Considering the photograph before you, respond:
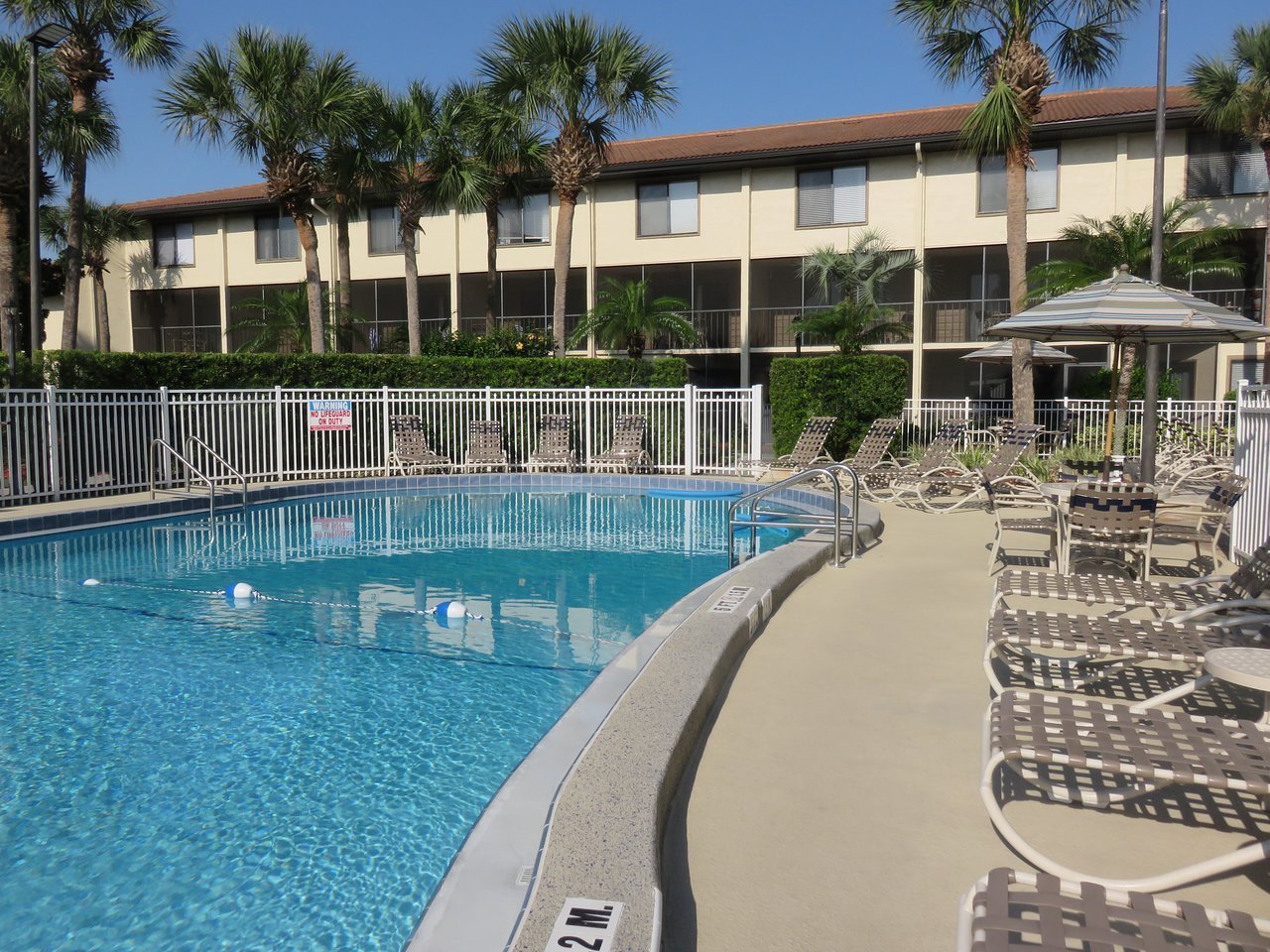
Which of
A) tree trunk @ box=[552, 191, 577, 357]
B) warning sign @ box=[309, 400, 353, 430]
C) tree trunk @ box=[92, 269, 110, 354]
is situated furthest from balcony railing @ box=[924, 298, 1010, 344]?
tree trunk @ box=[92, 269, 110, 354]

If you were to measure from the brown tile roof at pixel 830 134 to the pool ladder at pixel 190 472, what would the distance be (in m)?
14.4

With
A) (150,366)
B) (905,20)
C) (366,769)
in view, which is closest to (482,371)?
(150,366)

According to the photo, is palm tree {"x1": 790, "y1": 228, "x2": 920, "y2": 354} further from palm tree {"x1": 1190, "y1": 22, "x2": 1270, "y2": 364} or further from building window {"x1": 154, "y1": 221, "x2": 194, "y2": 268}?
building window {"x1": 154, "y1": 221, "x2": 194, "y2": 268}

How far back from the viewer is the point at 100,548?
10477 millimetres

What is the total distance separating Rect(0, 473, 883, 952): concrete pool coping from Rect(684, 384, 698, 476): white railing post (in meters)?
10.8

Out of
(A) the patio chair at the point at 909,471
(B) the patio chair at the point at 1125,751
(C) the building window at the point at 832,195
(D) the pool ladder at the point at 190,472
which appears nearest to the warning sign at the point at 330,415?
(D) the pool ladder at the point at 190,472

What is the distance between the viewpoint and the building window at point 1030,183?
2259cm

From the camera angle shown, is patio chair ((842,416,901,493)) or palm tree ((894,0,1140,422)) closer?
patio chair ((842,416,901,493))

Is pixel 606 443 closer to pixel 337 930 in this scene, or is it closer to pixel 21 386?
pixel 21 386

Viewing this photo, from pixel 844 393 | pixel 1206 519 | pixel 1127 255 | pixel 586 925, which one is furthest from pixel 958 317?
pixel 586 925

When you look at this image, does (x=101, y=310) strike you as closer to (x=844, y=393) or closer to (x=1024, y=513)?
(x=844, y=393)

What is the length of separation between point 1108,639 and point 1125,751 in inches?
49.1

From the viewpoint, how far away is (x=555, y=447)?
1734 centimetres

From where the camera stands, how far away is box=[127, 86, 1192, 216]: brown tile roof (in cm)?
2256
